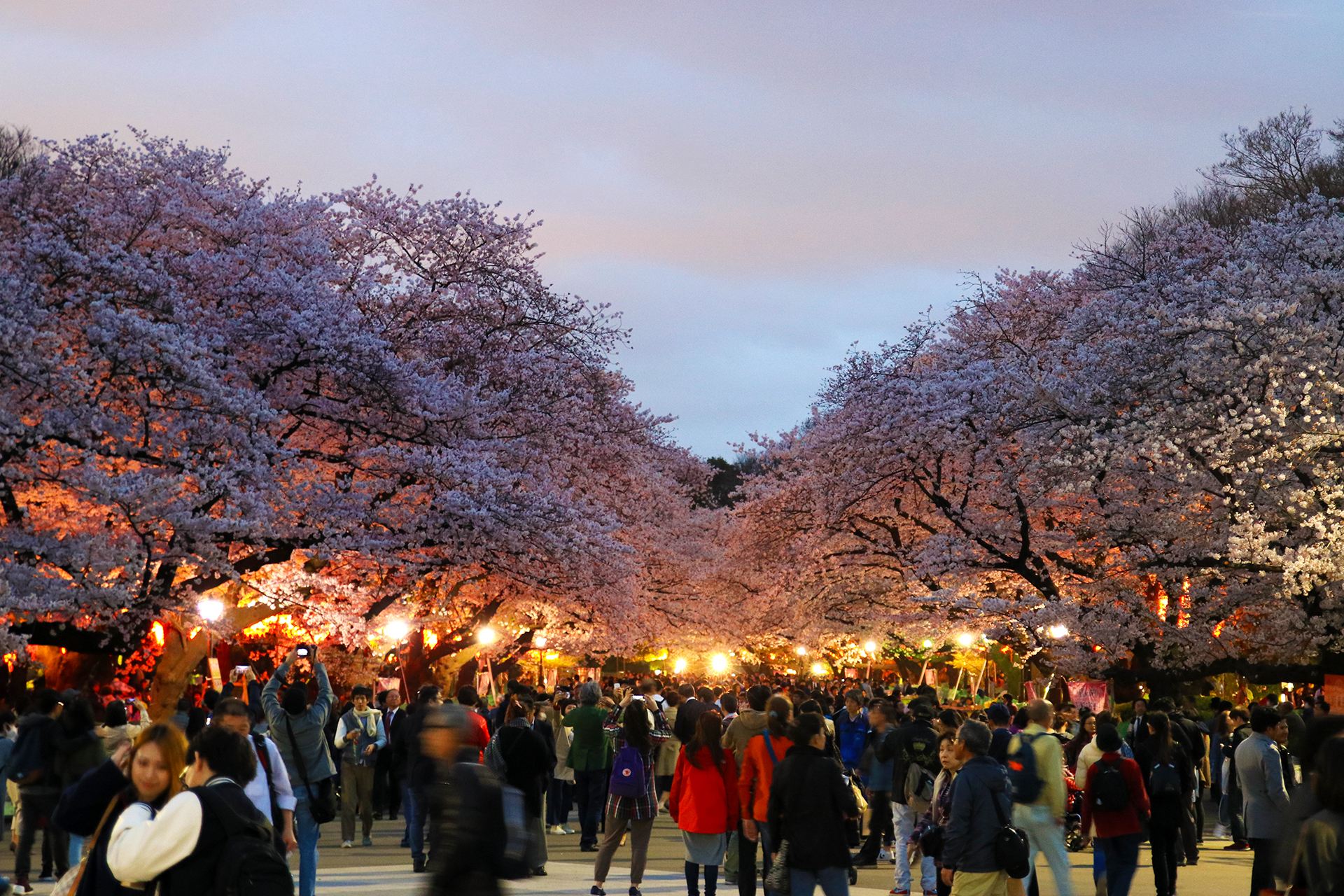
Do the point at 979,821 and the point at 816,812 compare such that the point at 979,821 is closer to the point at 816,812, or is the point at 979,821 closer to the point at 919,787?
the point at 816,812

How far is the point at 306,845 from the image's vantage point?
36.1 feet

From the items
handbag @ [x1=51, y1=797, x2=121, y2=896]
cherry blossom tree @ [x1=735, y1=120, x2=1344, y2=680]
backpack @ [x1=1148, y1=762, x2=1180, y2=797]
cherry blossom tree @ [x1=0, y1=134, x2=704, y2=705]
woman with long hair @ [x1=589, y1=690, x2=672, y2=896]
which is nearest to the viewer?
handbag @ [x1=51, y1=797, x2=121, y2=896]

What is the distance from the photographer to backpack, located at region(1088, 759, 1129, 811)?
1118cm

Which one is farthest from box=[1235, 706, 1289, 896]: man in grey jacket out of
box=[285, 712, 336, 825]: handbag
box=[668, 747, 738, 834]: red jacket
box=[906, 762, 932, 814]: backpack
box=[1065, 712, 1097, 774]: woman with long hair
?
box=[285, 712, 336, 825]: handbag

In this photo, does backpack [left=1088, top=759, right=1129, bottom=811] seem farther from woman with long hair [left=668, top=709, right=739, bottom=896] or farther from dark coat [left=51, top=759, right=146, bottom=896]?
dark coat [left=51, top=759, right=146, bottom=896]

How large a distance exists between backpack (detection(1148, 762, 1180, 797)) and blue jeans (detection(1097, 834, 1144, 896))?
71.8 inches

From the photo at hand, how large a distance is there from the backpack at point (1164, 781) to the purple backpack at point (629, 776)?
4865mm

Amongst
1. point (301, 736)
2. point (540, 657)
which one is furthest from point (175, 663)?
point (540, 657)

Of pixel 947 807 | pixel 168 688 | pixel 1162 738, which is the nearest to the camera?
pixel 947 807

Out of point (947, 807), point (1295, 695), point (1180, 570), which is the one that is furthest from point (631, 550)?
point (947, 807)

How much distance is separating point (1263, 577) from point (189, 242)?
22825mm

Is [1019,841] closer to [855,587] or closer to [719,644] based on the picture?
[855,587]

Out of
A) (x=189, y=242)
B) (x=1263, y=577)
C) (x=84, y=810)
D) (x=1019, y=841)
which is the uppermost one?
(x=189, y=242)

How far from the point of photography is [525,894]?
12211mm
